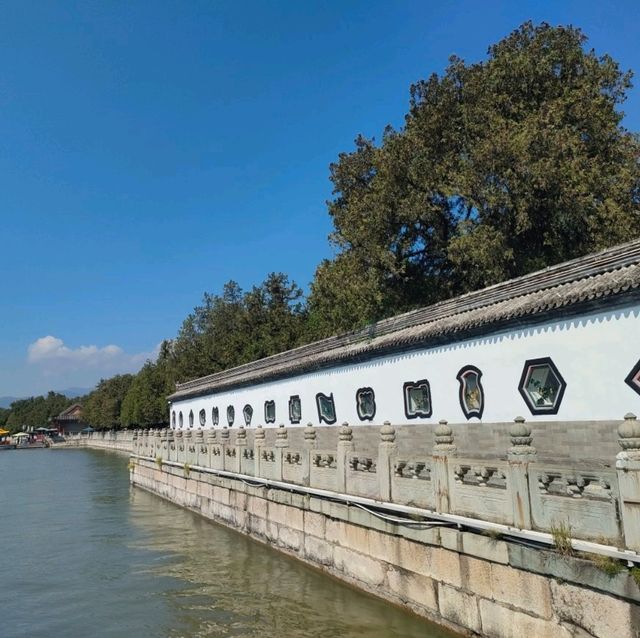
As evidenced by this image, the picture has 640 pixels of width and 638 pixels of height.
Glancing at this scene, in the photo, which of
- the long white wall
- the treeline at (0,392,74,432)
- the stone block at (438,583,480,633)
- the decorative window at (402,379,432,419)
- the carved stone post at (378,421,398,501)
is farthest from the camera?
the treeline at (0,392,74,432)

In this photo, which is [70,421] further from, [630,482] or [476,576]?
[630,482]

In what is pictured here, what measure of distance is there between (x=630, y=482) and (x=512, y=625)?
1.88m

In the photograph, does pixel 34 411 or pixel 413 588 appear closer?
pixel 413 588

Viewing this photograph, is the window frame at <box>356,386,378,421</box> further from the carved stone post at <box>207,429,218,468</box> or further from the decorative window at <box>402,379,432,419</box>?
the carved stone post at <box>207,429,218,468</box>

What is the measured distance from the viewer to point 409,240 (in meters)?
17.9

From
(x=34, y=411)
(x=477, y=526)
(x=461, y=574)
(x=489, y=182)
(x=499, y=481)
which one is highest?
(x=489, y=182)

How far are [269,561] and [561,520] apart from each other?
21.2ft

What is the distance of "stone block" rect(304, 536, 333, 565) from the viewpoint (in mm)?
8773

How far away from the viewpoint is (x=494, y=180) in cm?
1452

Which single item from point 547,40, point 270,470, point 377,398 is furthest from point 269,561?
point 547,40

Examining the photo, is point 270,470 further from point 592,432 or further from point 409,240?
point 409,240

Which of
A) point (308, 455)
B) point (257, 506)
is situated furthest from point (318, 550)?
point (257, 506)

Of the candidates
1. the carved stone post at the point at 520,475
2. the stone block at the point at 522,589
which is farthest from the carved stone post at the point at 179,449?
the carved stone post at the point at 520,475

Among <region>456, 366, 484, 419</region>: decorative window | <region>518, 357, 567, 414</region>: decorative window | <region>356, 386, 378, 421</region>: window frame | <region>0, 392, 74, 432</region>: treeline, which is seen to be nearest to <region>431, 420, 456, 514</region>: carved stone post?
<region>518, 357, 567, 414</region>: decorative window
